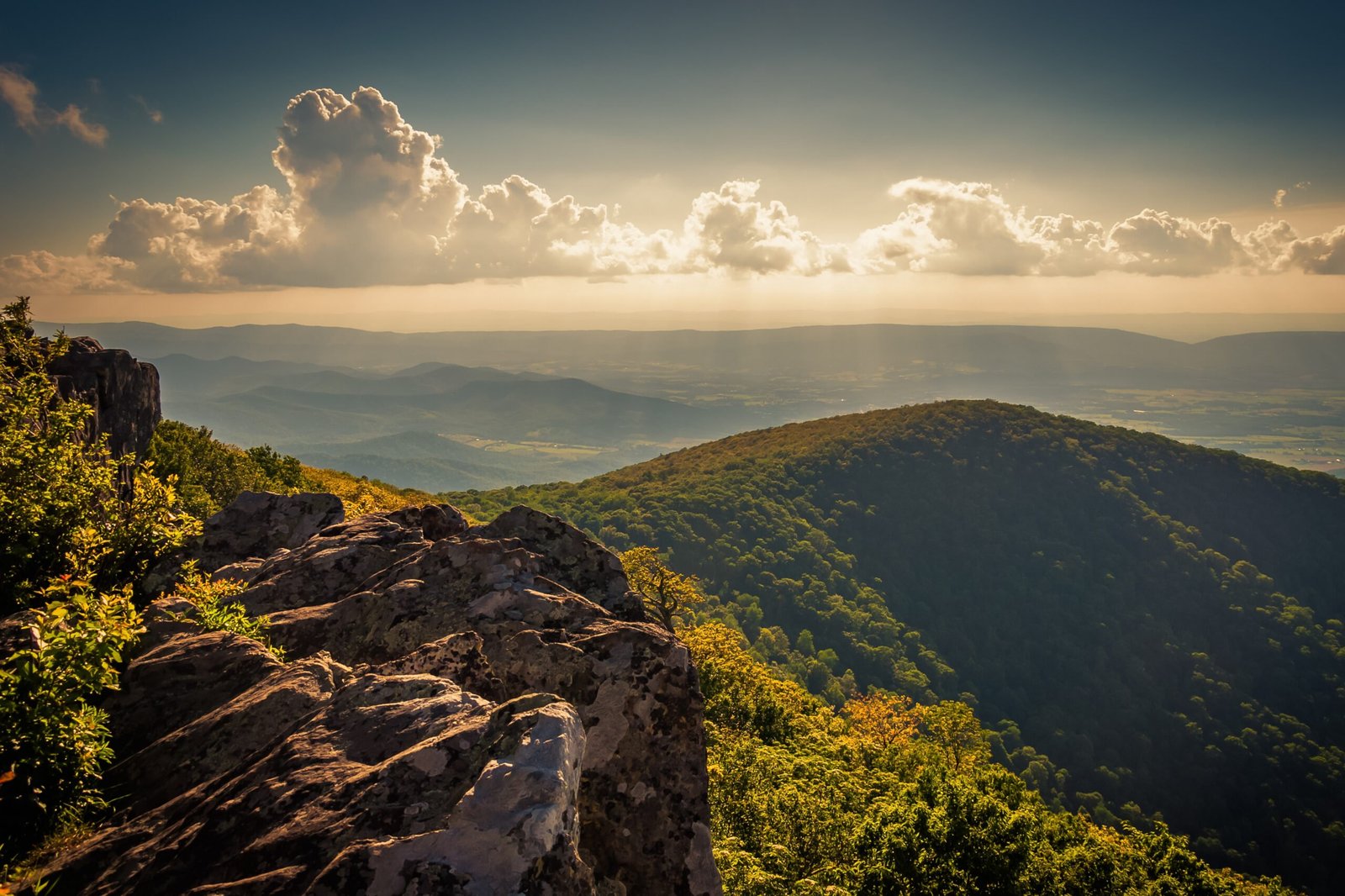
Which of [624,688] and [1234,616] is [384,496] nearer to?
[624,688]

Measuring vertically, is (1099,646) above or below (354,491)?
below

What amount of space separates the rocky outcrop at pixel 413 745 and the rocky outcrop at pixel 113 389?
16.4m

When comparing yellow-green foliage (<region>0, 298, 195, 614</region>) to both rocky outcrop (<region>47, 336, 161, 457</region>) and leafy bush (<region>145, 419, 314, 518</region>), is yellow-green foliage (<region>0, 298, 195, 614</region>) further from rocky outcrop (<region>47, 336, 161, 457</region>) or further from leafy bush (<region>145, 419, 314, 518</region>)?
leafy bush (<region>145, 419, 314, 518</region>)

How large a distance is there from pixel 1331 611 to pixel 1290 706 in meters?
54.3

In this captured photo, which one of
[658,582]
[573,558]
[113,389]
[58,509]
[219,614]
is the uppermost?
[113,389]

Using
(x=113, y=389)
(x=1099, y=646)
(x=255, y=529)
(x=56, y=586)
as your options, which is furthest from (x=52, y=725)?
(x=1099, y=646)

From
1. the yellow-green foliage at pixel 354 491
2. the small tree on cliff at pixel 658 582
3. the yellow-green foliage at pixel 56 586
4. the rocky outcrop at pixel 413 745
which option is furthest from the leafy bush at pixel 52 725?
the small tree on cliff at pixel 658 582

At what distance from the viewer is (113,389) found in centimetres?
3102

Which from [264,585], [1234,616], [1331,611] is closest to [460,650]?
[264,585]

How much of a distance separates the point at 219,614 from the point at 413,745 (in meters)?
7.37

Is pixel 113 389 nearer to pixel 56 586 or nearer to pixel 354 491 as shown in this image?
pixel 56 586

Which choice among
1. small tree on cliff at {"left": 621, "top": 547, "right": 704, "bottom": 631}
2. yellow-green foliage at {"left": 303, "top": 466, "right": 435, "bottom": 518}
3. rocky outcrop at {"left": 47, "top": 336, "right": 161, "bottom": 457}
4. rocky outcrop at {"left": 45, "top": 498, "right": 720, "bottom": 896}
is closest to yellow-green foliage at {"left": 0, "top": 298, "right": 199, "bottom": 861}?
rocky outcrop at {"left": 45, "top": 498, "right": 720, "bottom": 896}

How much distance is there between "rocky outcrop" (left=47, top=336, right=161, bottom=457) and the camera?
27.8 metres

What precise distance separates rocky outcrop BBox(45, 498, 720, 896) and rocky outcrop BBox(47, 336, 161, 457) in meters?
16.4
